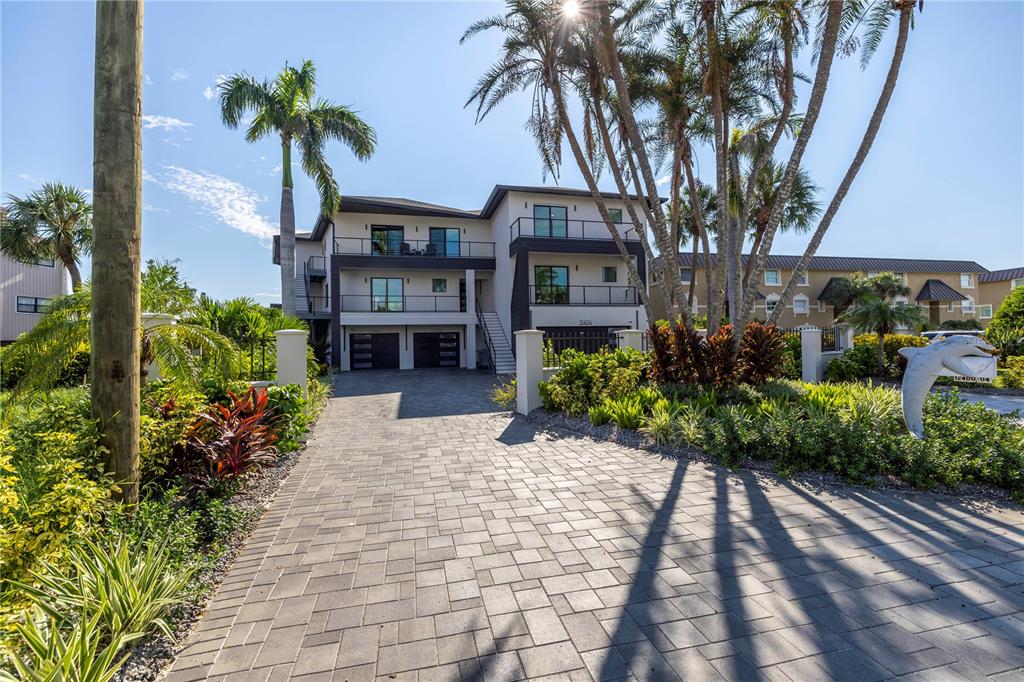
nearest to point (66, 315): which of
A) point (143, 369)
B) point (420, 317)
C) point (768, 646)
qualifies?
point (143, 369)

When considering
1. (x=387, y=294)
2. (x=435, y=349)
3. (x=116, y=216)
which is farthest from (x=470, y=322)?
(x=116, y=216)

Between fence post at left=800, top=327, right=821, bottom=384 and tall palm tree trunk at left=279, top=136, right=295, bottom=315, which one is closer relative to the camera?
fence post at left=800, top=327, right=821, bottom=384

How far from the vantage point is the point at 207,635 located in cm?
258

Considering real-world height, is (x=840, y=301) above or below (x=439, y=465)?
above

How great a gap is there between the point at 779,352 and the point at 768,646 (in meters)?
8.17

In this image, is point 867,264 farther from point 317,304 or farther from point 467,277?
point 317,304

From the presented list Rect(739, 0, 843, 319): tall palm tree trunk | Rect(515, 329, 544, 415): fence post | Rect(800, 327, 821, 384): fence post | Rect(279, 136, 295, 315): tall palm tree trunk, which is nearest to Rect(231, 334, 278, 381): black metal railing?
Rect(515, 329, 544, 415): fence post

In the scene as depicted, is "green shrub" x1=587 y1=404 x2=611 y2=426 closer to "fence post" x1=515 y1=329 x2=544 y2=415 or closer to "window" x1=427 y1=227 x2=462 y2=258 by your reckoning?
"fence post" x1=515 y1=329 x2=544 y2=415

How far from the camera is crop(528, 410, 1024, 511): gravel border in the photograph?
4.52 meters

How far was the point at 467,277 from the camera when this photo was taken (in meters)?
20.6

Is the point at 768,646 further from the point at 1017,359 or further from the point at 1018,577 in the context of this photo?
the point at 1017,359

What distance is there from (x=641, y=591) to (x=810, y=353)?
13.8 m

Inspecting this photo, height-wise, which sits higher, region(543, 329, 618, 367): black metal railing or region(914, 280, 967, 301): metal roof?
region(914, 280, 967, 301): metal roof

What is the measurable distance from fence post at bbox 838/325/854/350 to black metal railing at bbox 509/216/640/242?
28.4ft
